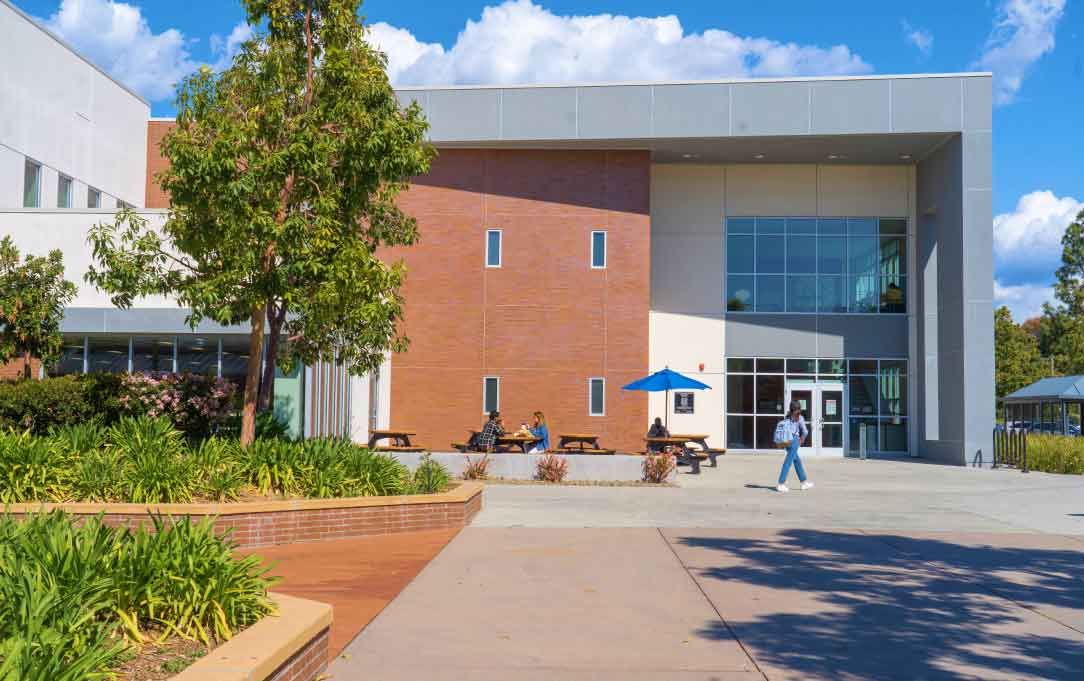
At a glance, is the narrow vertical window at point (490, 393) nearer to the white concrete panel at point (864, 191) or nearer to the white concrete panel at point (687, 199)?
the white concrete panel at point (687, 199)

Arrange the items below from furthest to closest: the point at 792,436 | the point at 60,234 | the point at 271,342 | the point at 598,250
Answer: the point at 598,250
the point at 60,234
the point at 792,436
the point at 271,342

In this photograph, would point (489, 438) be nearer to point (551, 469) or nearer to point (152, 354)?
point (551, 469)

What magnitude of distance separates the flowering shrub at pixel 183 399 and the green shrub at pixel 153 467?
480 centimetres

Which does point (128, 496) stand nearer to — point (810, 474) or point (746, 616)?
point (746, 616)

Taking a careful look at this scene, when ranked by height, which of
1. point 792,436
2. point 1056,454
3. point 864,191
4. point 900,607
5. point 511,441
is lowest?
point 900,607

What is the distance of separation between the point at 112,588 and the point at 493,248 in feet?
82.4

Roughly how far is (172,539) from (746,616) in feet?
14.5

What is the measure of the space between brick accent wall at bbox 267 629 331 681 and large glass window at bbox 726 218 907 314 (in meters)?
28.6

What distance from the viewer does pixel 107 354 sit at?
22.8m

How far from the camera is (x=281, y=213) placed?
47.3 ft

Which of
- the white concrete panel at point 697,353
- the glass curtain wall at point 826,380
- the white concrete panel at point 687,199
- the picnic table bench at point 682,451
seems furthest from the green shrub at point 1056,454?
the white concrete panel at point 687,199

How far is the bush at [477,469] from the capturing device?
2088 cm

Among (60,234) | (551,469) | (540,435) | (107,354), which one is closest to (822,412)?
(540,435)

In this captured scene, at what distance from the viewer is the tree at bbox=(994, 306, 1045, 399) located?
57.4 meters
